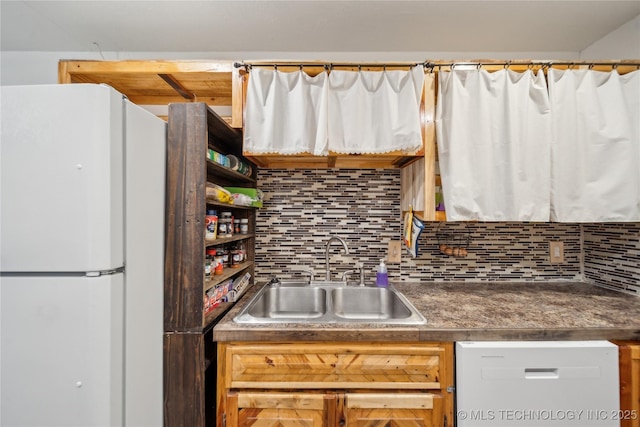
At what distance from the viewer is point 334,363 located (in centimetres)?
114

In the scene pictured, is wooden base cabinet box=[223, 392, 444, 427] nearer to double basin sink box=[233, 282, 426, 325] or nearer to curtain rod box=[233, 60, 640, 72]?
double basin sink box=[233, 282, 426, 325]

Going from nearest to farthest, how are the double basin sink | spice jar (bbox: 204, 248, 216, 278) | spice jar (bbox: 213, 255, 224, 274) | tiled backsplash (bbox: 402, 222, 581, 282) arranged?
spice jar (bbox: 204, 248, 216, 278) → spice jar (bbox: 213, 255, 224, 274) → the double basin sink → tiled backsplash (bbox: 402, 222, 581, 282)

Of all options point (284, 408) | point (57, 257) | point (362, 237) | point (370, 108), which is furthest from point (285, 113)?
point (284, 408)

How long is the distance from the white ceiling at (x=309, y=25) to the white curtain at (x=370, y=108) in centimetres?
40

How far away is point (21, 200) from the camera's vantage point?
829 millimetres

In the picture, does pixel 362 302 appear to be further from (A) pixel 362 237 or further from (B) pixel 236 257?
(B) pixel 236 257

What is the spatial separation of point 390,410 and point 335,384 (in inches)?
9.8

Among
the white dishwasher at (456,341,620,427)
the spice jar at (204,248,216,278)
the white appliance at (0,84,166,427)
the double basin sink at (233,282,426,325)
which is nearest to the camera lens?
the white appliance at (0,84,166,427)

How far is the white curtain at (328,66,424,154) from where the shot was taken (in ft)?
4.59

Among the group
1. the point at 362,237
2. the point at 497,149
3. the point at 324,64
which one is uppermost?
the point at 324,64

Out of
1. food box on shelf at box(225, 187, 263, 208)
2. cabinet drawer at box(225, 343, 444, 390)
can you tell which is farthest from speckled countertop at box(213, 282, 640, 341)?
food box on shelf at box(225, 187, 263, 208)

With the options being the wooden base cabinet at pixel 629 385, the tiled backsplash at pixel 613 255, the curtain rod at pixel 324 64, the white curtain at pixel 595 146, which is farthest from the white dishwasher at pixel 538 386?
the curtain rod at pixel 324 64

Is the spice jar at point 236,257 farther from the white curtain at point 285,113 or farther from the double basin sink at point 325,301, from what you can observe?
the white curtain at point 285,113

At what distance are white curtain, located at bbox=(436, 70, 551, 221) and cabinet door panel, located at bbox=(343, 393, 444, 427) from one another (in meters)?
0.86
